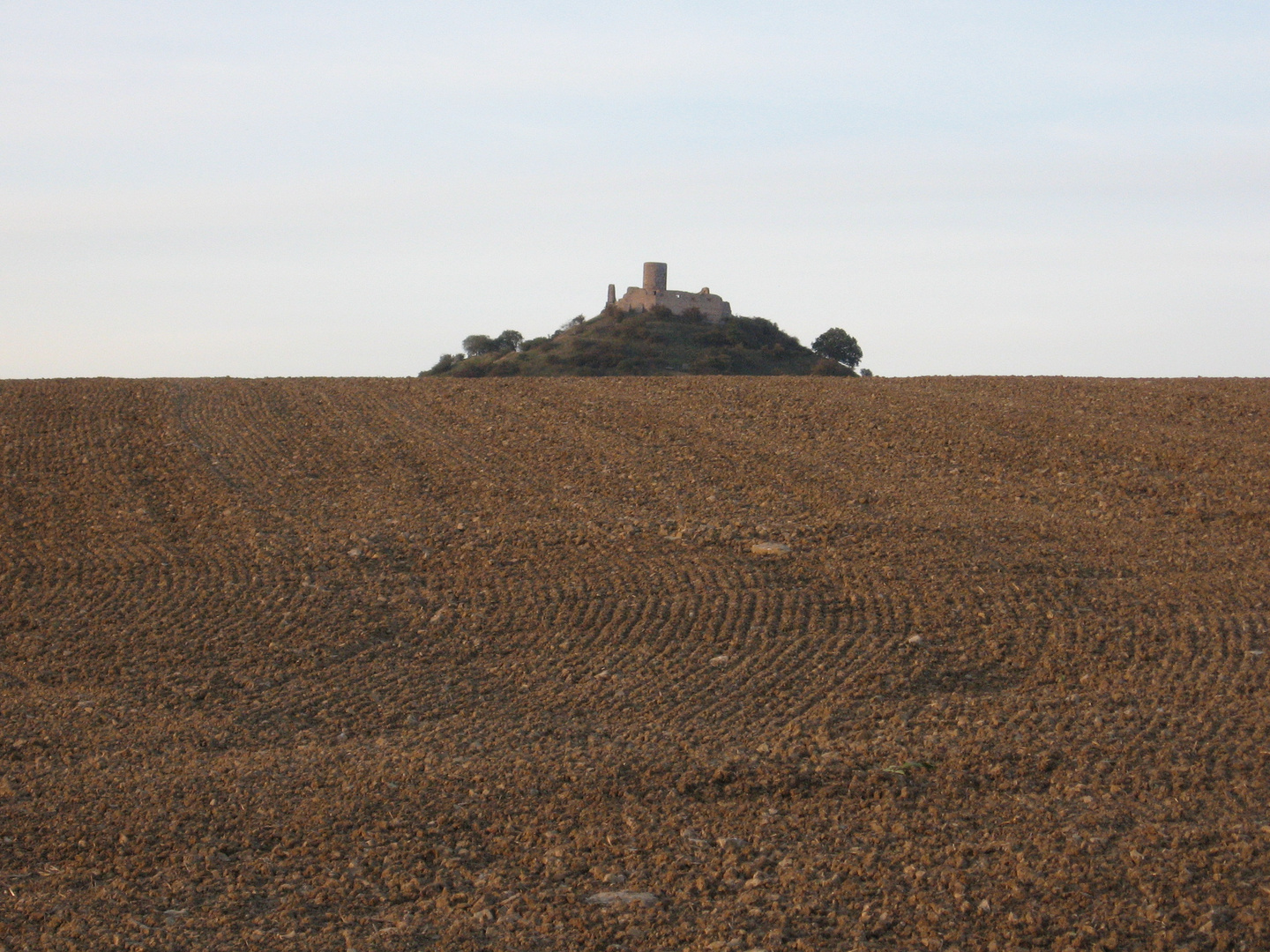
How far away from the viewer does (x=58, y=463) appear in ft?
42.3

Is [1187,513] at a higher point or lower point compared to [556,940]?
higher

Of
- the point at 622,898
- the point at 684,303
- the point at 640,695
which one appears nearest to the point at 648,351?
the point at 684,303

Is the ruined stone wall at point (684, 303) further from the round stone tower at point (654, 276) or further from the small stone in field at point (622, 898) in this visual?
the small stone in field at point (622, 898)

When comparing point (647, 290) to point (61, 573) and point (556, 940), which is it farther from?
point (556, 940)

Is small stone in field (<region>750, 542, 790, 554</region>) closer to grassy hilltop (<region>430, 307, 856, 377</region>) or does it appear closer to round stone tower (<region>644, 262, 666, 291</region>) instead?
grassy hilltop (<region>430, 307, 856, 377</region>)

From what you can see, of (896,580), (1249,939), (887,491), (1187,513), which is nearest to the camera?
(1249,939)

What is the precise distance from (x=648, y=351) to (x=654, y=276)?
54.5 feet

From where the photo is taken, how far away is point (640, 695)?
664 centimetres

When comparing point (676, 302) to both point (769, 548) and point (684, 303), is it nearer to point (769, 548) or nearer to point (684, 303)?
point (684, 303)

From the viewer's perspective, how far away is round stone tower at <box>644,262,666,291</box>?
62.6 metres

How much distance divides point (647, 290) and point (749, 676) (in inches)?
2188

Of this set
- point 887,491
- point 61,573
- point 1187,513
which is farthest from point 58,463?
point 1187,513

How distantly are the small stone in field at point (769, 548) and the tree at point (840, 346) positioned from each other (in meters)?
52.3

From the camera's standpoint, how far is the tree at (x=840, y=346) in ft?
201
